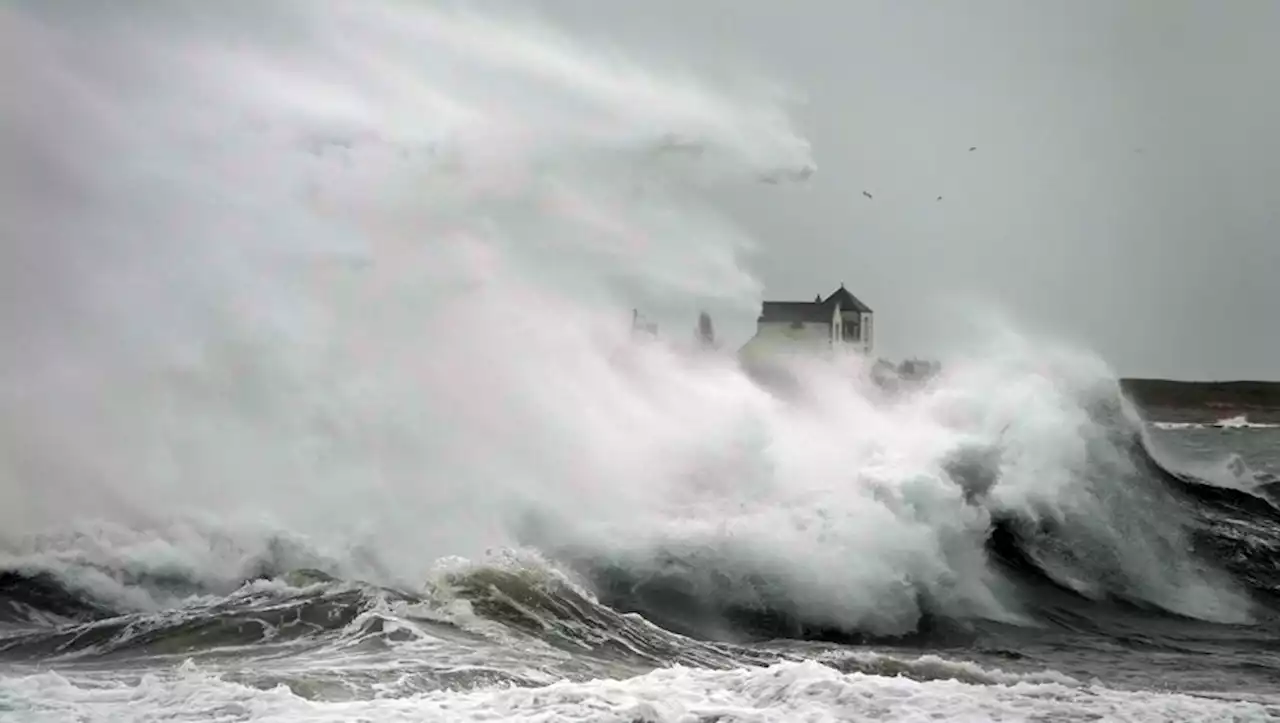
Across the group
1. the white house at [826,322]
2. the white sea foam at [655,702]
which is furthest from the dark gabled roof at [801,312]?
the white sea foam at [655,702]

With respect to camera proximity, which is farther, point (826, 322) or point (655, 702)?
point (826, 322)

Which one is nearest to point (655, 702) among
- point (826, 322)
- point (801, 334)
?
point (801, 334)

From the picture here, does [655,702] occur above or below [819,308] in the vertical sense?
below

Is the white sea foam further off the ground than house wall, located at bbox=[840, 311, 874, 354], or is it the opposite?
house wall, located at bbox=[840, 311, 874, 354]

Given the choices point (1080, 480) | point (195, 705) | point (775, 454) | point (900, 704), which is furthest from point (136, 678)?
point (1080, 480)

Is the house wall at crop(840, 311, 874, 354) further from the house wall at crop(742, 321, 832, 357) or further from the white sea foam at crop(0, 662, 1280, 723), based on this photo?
the white sea foam at crop(0, 662, 1280, 723)

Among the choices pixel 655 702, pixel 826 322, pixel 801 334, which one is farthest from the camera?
pixel 826 322

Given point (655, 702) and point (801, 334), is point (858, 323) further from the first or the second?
point (655, 702)

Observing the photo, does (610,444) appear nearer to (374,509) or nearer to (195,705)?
(374,509)

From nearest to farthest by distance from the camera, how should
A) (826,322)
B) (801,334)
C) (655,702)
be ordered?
1. (655,702)
2. (801,334)
3. (826,322)

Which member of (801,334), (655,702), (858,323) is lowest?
(655,702)

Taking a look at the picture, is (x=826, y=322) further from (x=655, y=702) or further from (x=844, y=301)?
(x=655, y=702)

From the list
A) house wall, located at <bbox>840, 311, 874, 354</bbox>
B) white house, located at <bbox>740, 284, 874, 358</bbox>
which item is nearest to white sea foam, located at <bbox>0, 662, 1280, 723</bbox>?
white house, located at <bbox>740, 284, 874, 358</bbox>

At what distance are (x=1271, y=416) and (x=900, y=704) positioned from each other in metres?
61.1
